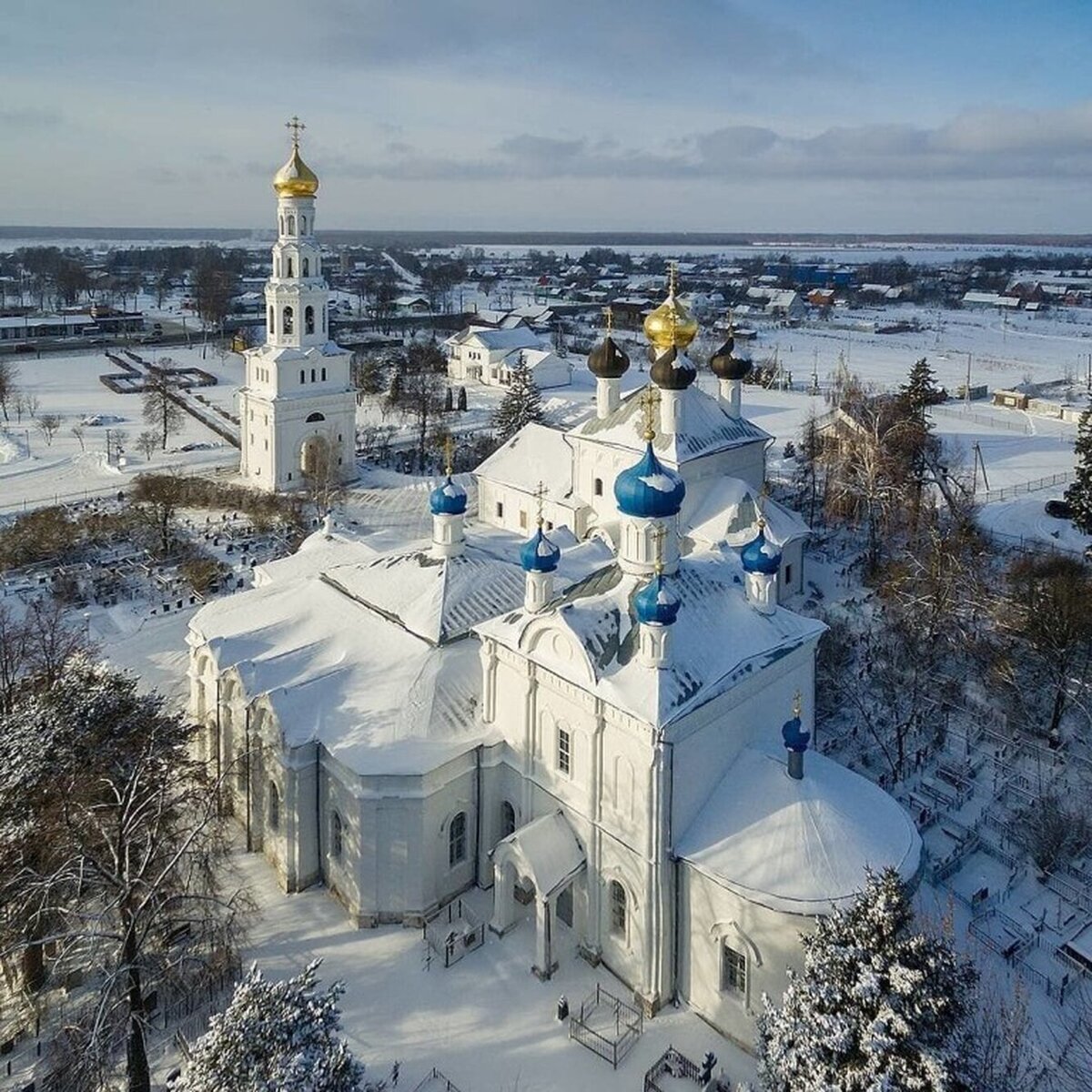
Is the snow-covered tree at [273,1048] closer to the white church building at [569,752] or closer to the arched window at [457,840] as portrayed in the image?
the white church building at [569,752]

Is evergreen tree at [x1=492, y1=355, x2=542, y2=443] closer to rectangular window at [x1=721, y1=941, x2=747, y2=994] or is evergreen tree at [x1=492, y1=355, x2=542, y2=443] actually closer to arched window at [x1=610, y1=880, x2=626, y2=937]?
arched window at [x1=610, y1=880, x2=626, y2=937]

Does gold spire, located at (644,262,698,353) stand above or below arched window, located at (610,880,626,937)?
above

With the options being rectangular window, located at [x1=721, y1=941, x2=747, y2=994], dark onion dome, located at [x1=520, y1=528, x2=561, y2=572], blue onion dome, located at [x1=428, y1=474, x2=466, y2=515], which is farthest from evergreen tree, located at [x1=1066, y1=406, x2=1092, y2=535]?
rectangular window, located at [x1=721, y1=941, x2=747, y2=994]

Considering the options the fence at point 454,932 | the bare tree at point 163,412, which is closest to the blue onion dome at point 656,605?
the fence at point 454,932

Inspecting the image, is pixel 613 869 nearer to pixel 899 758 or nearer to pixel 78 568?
pixel 899 758

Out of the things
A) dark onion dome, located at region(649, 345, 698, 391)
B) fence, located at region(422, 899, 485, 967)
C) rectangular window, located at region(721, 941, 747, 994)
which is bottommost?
fence, located at region(422, 899, 485, 967)

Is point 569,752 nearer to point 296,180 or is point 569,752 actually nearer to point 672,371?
point 672,371
